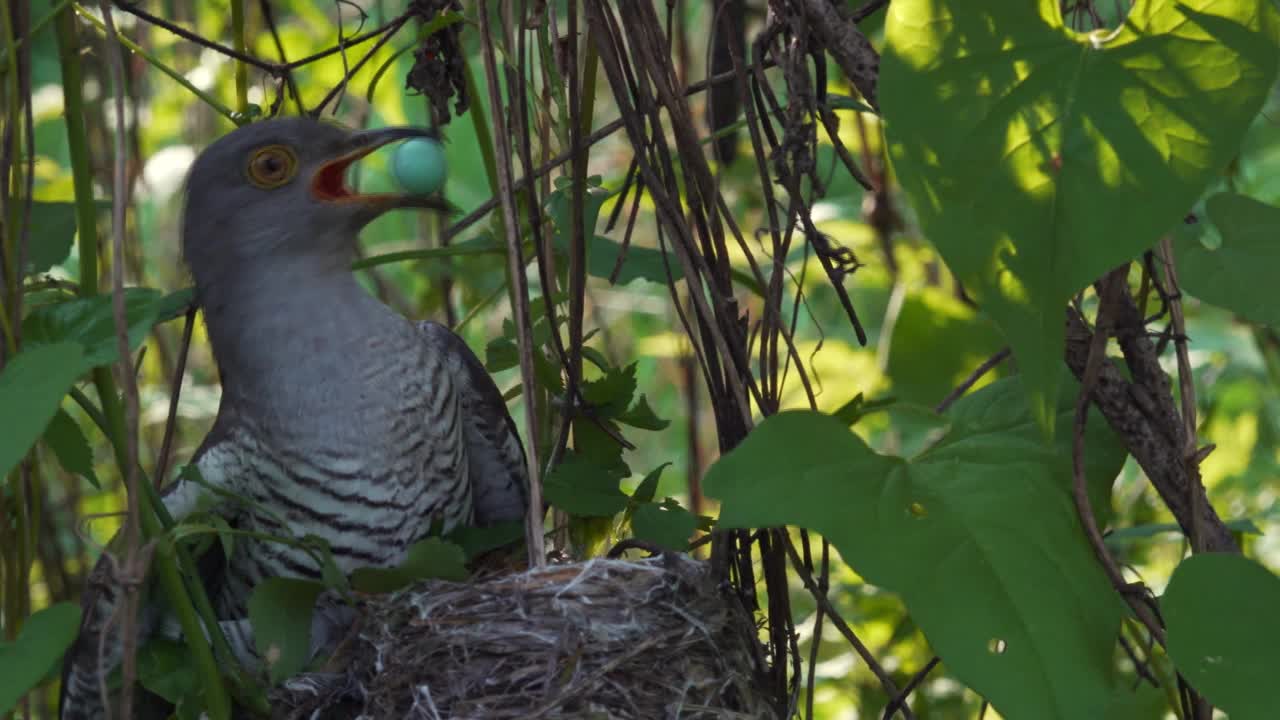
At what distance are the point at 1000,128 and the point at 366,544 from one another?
40.6 inches

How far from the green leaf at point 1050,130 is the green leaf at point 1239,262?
337mm

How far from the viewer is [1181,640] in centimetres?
123

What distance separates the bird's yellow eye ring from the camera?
6.48 ft

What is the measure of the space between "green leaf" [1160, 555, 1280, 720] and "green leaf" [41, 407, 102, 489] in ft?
3.82

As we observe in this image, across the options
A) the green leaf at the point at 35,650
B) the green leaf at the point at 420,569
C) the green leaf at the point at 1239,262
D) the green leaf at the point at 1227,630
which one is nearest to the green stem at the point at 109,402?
the green leaf at the point at 35,650

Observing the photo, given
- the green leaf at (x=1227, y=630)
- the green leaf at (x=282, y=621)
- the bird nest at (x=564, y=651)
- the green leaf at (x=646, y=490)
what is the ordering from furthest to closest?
the green leaf at (x=646, y=490) → the green leaf at (x=282, y=621) → the bird nest at (x=564, y=651) → the green leaf at (x=1227, y=630)

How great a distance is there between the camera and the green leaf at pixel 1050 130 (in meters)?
1.10

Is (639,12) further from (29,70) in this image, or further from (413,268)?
(413,268)

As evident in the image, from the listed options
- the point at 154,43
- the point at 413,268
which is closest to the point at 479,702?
the point at 413,268

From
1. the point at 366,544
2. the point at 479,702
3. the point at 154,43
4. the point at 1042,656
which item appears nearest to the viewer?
the point at 1042,656

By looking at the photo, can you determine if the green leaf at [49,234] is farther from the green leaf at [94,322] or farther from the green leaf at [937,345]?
the green leaf at [937,345]

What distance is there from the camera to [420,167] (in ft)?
6.26

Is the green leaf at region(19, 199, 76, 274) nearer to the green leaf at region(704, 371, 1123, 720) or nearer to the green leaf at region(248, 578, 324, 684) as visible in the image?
the green leaf at region(248, 578, 324, 684)

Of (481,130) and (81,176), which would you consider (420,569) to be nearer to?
(81,176)
